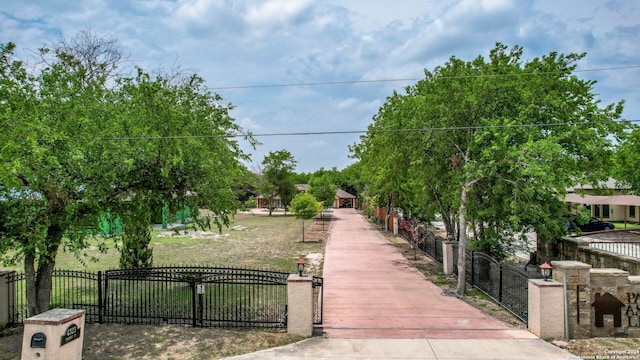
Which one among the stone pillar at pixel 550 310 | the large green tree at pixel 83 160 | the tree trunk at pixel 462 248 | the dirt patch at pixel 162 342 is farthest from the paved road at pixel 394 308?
the large green tree at pixel 83 160

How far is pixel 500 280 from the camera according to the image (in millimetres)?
11641

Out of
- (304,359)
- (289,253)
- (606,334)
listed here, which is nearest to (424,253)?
(289,253)

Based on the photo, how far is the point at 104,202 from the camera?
938 centimetres

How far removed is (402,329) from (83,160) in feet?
27.5

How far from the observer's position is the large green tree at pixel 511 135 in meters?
11.6

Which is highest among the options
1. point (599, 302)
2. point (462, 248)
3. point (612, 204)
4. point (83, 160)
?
point (83, 160)

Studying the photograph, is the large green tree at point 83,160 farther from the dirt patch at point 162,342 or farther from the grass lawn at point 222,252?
the grass lawn at point 222,252

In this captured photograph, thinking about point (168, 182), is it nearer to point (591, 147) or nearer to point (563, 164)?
point (563, 164)

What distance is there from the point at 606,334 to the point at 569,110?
7.47 meters

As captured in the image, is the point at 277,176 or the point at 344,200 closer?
the point at 277,176

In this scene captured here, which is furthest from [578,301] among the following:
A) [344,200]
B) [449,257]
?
[344,200]

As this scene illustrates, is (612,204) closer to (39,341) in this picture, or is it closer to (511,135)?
(511,135)

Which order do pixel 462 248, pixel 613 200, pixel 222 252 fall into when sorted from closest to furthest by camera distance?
pixel 462 248 < pixel 222 252 < pixel 613 200

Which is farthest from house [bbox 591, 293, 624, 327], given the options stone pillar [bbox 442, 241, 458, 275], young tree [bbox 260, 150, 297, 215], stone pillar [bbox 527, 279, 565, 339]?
young tree [bbox 260, 150, 297, 215]
